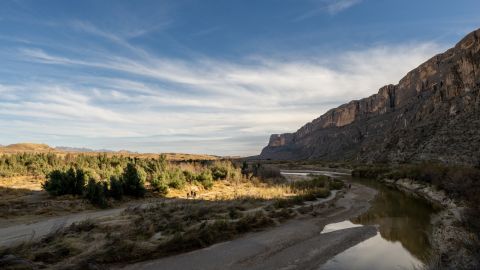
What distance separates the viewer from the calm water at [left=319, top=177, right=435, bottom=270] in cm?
1426

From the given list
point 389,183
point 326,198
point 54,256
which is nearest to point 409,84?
point 389,183

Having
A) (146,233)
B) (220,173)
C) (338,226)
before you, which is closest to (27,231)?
(146,233)

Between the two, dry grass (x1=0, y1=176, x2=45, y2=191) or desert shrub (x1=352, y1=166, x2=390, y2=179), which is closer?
dry grass (x1=0, y1=176, x2=45, y2=191)

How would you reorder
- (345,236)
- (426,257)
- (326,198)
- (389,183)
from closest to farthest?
(426,257)
(345,236)
(326,198)
(389,183)

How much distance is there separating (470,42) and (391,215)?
123070 millimetres

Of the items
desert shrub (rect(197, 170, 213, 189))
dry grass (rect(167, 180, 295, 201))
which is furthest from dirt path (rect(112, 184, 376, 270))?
desert shrub (rect(197, 170, 213, 189))

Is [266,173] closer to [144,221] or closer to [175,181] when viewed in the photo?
[175,181]

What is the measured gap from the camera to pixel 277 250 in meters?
15.9

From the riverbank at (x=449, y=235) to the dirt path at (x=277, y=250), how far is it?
3671 millimetres

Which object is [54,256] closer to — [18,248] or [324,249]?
[18,248]

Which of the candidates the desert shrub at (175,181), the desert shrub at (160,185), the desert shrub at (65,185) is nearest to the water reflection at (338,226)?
the desert shrub at (160,185)

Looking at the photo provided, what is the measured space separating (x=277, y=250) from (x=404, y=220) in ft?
40.5

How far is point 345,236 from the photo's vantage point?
18875 mm

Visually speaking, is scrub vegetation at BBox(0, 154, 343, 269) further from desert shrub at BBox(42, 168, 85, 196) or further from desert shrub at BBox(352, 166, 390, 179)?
desert shrub at BBox(352, 166, 390, 179)
